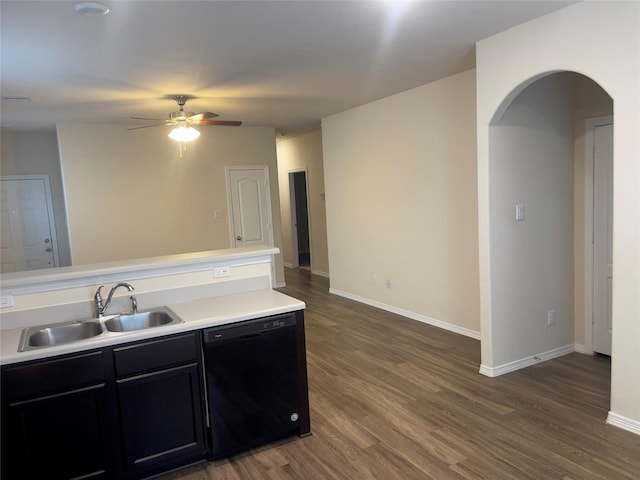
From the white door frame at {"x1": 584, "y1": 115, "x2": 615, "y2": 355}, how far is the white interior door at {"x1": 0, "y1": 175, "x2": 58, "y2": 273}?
7.01 meters

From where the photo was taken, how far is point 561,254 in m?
4.04

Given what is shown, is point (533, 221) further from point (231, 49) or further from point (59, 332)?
point (59, 332)

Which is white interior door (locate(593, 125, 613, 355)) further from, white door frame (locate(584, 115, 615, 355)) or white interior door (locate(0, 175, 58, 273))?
white interior door (locate(0, 175, 58, 273))

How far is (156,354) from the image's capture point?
252cm

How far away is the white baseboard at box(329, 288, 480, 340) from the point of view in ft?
15.4

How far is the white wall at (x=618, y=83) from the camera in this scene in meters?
2.62

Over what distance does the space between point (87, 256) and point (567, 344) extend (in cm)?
571

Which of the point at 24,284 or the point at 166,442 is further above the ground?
the point at 24,284

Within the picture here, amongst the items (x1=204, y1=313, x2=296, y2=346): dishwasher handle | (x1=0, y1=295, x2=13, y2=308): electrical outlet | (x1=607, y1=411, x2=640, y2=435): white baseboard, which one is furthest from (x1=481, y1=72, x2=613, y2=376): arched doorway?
(x1=0, y1=295, x2=13, y2=308): electrical outlet

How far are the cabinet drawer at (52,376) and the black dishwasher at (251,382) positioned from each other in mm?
581

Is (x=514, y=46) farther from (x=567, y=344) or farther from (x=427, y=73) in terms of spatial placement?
(x=567, y=344)

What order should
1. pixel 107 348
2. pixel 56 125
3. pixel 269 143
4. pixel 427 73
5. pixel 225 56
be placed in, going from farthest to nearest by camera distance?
pixel 269 143 < pixel 56 125 < pixel 427 73 < pixel 225 56 < pixel 107 348

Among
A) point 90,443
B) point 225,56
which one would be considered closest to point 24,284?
point 90,443

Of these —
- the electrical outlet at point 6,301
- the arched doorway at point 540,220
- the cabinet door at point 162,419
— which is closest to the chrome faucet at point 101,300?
the electrical outlet at point 6,301
